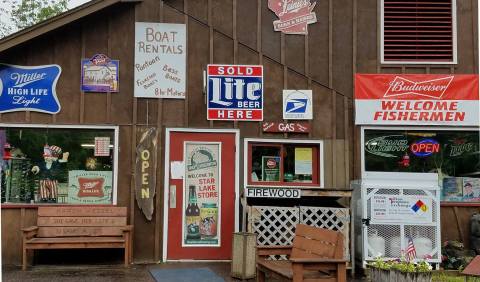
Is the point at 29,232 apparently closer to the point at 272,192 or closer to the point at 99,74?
the point at 99,74

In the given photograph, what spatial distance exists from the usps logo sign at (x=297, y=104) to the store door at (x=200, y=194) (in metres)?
1.03

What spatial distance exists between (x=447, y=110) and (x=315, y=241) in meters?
4.70

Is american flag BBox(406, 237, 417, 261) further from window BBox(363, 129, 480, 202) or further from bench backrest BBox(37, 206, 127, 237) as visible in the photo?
bench backrest BBox(37, 206, 127, 237)

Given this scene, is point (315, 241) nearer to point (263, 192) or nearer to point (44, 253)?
point (263, 192)

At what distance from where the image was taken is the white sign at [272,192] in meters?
8.92

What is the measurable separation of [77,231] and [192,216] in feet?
6.38

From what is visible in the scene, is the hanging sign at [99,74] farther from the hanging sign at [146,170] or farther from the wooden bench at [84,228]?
the wooden bench at [84,228]

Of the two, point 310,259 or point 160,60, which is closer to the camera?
point 310,259

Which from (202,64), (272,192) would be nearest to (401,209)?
(272,192)

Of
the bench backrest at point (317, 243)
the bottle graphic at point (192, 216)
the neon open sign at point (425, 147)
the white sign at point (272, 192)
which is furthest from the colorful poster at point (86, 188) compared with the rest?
the neon open sign at point (425, 147)

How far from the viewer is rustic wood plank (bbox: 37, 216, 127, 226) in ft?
30.4

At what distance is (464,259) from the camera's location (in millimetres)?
9328

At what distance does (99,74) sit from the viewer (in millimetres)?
9758

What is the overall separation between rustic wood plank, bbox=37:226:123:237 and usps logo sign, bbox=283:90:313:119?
359 centimetres
